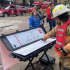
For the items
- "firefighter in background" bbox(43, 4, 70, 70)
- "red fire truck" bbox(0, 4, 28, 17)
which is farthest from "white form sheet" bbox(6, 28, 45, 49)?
"red fire truck" bbox(0, 4, 28, 17)

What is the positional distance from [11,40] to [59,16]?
1337 mm

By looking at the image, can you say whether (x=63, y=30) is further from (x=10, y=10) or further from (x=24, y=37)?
(x=10, y=10)

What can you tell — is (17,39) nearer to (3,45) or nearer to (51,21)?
(3,45)

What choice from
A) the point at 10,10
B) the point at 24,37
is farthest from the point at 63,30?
the point at 10,10

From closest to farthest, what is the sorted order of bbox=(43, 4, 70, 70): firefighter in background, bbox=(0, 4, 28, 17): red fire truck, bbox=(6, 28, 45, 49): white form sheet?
1. bbox=(43, 4, 70, 70): firefighter in background
2. bbox=(6, 28, 45, 49): white form sheet
3. bbox=(0, 4, 28, 17): red fire truck

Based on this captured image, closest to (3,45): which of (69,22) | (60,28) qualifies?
(60,28)

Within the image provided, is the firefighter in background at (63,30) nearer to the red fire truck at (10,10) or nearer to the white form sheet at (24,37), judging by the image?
the white form sheet at (24,37)

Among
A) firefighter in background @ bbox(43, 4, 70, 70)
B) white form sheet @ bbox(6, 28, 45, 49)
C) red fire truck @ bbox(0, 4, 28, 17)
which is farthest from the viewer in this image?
red fire truck @ bbox(0, 4, 28, 17)

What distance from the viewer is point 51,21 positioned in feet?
20.3

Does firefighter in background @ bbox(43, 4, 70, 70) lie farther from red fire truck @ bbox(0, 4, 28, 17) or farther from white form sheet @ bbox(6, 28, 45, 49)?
red fire truck @ bbox(0, 4, 28, 17)

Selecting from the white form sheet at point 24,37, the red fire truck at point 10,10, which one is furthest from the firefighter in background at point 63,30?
the red fire truck at point 10,10

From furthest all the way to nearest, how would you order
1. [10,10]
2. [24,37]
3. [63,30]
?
[10,10]
[24,37]
[63,30]

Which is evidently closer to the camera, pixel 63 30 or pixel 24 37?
pixel 63 30

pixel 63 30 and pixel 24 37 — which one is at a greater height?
pixel 63 30
